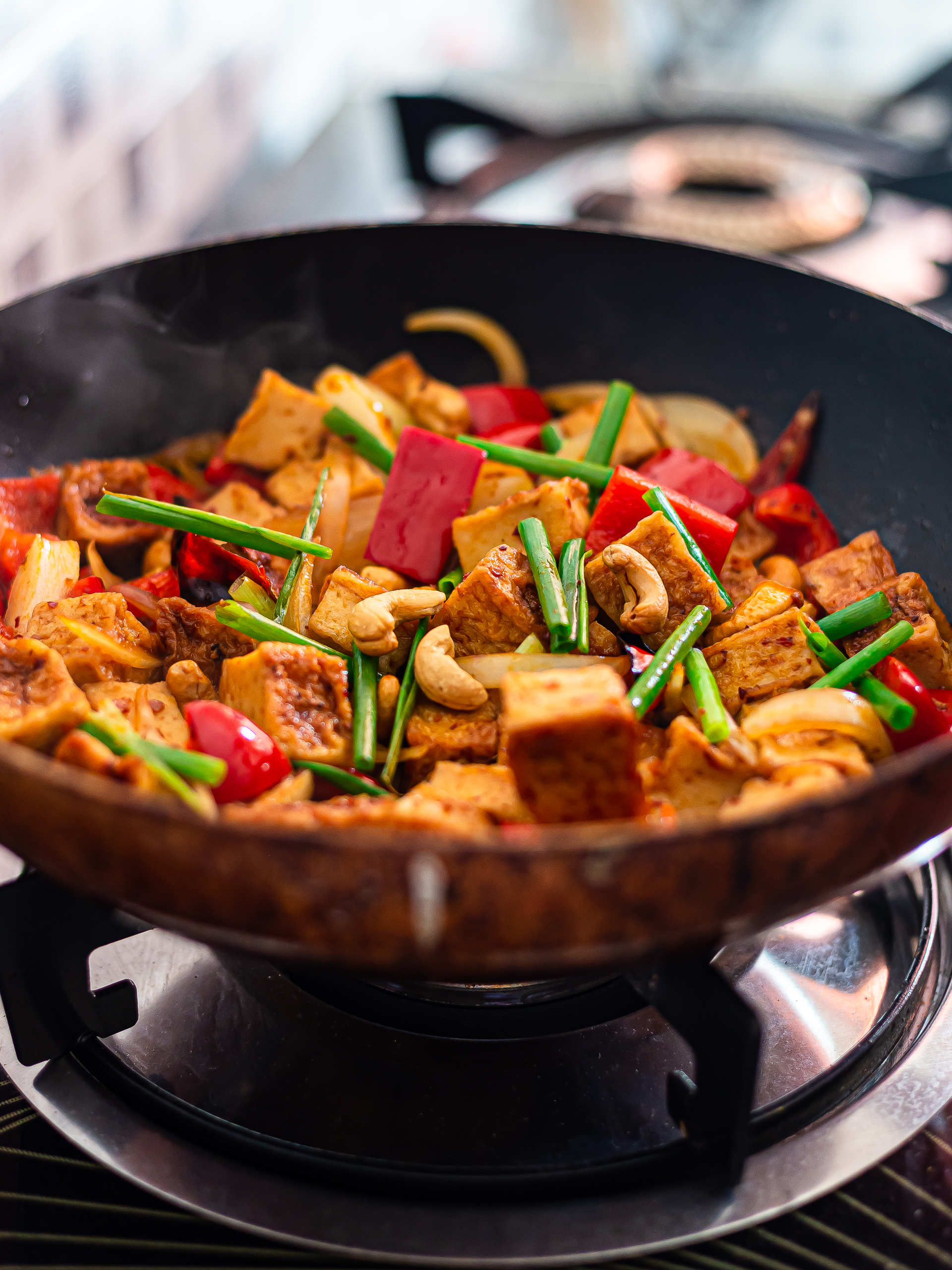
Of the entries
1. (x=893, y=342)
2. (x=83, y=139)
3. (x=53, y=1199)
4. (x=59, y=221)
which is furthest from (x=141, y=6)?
(x=53, y=1199)

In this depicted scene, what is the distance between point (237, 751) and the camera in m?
1.27

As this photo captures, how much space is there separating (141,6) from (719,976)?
315 cm

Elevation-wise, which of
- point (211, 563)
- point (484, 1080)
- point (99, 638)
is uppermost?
point (211, 563)

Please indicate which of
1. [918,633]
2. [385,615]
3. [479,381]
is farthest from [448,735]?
[479,381]

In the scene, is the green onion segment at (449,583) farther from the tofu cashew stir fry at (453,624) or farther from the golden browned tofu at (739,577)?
the golden browned tofu at (739,577)

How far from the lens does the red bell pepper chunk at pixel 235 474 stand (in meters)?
2.02

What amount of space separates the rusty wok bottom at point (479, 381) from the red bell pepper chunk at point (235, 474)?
16cm

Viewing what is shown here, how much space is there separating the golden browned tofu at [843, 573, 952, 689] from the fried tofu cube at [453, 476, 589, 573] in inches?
18.2

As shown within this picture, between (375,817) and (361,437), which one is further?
(361,437)

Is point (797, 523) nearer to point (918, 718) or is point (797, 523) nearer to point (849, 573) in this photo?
point (849, 573)

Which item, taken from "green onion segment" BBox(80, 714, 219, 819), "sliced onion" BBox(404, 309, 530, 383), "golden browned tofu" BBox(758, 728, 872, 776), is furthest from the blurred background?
"golden browned tofu" BBox(758, 728, 872, 776)

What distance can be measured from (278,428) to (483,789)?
0.98 meters

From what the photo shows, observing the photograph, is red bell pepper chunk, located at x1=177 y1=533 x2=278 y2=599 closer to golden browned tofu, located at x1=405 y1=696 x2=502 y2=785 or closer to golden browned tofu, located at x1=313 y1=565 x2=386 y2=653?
golden browned tofu, located at x1=313 y1=565 x2=386 y2=653

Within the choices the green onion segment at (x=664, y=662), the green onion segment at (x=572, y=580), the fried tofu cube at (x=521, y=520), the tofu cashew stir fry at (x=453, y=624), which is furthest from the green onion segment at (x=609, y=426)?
the green onion segment at (x=664, y=662)
